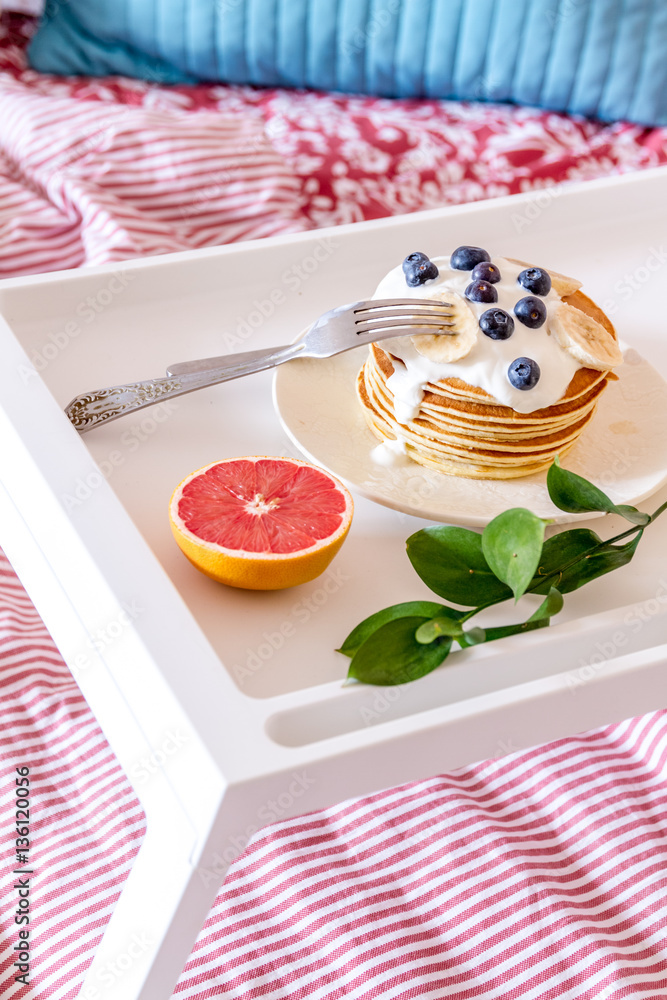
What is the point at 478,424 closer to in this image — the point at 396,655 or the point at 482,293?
the point at 482,293

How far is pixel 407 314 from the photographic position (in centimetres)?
86

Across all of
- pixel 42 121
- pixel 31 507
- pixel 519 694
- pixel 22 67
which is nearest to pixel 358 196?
pixel 42 121

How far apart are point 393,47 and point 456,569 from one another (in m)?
1.48

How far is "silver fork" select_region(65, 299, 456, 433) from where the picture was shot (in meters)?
0.86

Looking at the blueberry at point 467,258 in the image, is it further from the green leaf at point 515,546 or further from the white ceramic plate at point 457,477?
the green leaf at point 515,546

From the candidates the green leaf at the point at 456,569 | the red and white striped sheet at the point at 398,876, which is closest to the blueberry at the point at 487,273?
the green leaf at the point at 456,569

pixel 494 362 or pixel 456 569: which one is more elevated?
pixel 494 362

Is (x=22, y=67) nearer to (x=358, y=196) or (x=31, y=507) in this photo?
(x=358, y=196)

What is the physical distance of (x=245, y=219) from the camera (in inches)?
65.4

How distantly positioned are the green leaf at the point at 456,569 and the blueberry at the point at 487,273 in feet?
0.87

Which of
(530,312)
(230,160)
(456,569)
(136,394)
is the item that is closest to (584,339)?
(530,312)

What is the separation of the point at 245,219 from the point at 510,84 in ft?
2.16

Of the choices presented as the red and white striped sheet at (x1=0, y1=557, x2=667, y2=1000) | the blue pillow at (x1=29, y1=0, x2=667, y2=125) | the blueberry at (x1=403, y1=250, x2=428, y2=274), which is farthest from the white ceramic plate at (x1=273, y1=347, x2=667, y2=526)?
the blue pillow at (x1=29, y1=0, x2=667, y2=125)

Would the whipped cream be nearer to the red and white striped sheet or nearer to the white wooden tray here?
the white wooden tray
